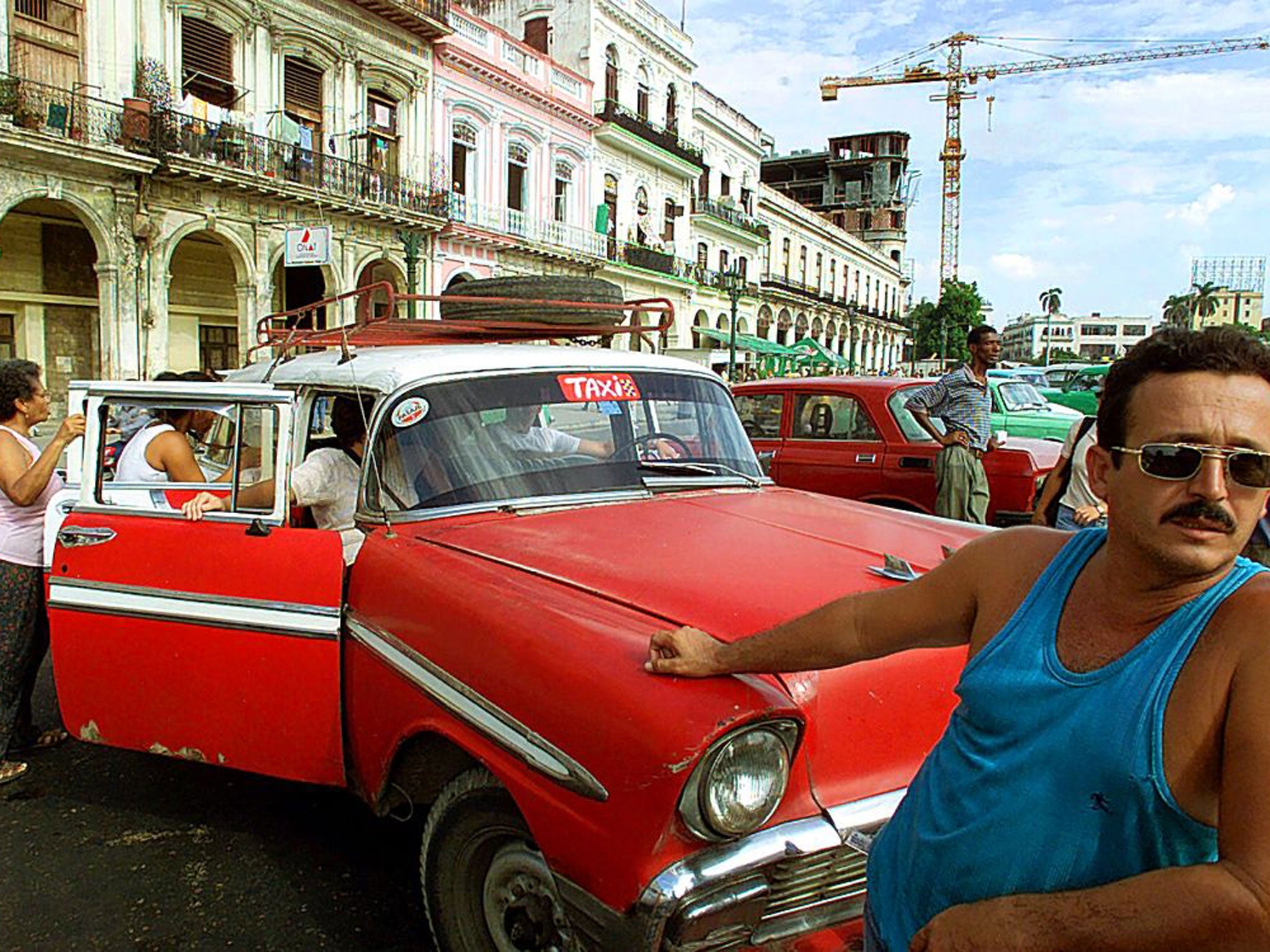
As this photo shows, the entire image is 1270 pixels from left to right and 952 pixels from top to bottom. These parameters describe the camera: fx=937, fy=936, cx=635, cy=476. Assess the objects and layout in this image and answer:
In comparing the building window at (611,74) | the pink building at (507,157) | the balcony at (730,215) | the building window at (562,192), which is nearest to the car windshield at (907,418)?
the pink building at (507,157)

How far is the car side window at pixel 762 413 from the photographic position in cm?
774

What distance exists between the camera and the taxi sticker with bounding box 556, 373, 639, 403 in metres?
3.50

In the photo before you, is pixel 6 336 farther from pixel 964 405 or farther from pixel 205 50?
pixel 964 405

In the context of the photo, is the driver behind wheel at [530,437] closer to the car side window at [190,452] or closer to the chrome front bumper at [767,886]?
the car side window at [190,452]

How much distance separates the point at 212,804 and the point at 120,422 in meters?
3.42

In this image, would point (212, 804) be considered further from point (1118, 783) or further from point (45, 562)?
point (1118, 783)

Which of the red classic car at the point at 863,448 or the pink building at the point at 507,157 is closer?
the red classic car at the point at 863,448

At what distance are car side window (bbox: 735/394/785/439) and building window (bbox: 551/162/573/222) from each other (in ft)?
74.2

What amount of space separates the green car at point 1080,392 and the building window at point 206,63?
59.2 ft

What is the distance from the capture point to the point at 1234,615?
3.74ft

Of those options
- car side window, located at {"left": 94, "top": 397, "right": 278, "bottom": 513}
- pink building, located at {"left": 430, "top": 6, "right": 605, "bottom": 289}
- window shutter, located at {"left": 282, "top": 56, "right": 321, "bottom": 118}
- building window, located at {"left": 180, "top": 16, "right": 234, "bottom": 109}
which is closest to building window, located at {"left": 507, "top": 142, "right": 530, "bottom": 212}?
pink building, located at {"left": 430, "top": 6, "right": 605, "bottom": 289}

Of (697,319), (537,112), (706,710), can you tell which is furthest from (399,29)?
(706,710)

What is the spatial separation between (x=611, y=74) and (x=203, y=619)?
3162 centimetres

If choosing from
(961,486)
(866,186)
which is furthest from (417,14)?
(866,186)
